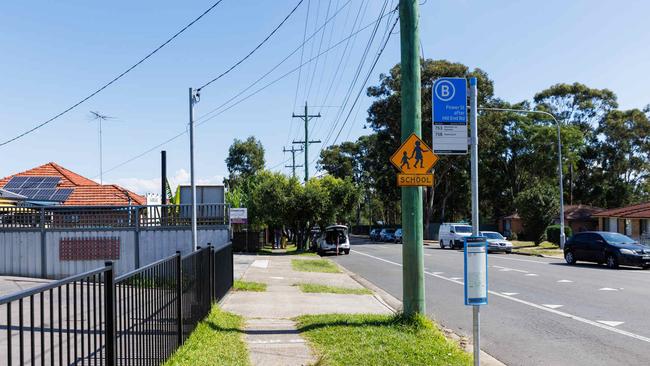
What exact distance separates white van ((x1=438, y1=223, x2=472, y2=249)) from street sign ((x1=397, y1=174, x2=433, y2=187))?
3353 cm

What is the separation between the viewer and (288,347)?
805cm

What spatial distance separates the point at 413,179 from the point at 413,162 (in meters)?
0.27

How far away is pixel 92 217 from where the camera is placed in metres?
20.2

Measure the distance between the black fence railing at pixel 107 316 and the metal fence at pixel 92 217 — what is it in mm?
11718

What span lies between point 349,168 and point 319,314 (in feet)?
237

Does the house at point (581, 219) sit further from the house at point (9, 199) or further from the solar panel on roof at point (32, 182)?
the house at point (9, 199)

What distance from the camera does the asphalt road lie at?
8258 mm

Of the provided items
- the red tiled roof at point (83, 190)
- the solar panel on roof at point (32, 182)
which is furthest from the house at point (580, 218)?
the solar panel on roof at point (32, 182)

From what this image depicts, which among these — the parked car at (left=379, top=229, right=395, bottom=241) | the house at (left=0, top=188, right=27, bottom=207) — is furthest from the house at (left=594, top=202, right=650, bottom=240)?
the house at (left=0, top=188, right=27, bottom=207)

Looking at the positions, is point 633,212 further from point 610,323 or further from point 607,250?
point 610,323

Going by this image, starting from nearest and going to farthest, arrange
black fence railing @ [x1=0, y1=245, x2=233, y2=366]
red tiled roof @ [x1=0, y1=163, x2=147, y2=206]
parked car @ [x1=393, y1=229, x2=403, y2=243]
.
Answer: black fence railing @ [x1=0, y1=245, x2=233, y2=366] → red tiled roof @ [x1=0, y1=163, x2=147, y2=206] → parked car @ [x1=393, y1=229, x2=403, y2=243]

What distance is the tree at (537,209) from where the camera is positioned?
136ft

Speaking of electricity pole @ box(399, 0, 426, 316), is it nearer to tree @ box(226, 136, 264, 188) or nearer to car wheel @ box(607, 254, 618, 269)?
car wheel @ box(607, 254, 618, 269)

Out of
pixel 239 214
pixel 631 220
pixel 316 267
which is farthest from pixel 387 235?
pixel 316 267
